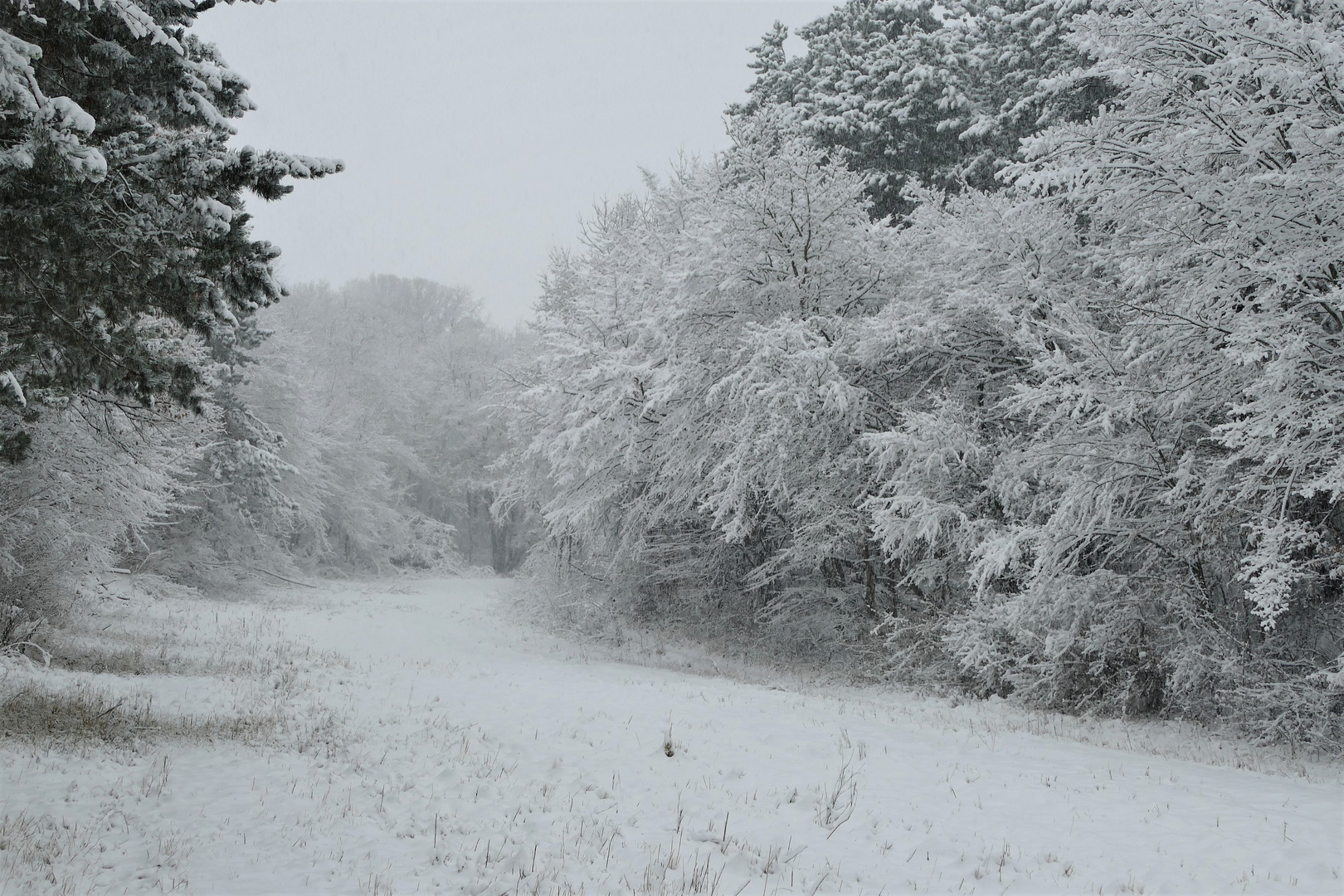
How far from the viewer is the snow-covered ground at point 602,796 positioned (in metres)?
5.20

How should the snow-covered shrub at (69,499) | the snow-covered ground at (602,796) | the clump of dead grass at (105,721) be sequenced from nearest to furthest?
1. the snow-covered ground at (602,796)
2. the clump of dead grass at (105,721)
3. the snow-covered shrub at (69,499)

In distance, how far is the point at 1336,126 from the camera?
302 inches

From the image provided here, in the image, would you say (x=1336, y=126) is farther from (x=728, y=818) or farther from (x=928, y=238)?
(x=728, y=818)

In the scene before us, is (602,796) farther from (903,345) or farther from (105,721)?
(903,345)

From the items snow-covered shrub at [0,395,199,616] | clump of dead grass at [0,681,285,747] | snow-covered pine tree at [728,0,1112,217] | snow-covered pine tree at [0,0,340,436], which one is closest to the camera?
snow-covered pine tree at [0,0,340,436]

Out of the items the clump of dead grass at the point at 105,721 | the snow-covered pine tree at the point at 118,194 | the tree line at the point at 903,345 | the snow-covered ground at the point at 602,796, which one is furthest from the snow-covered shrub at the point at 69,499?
the snow-covered pine tree at the point at 118,194

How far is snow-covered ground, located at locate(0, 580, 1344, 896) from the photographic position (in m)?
5.20

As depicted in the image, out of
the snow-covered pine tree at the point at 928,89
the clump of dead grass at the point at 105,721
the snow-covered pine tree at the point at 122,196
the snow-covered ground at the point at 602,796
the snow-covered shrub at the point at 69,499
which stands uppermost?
the snow-covered pine tree at the point at 928,89

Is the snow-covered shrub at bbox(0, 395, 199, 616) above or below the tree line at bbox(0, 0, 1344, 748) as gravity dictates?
below

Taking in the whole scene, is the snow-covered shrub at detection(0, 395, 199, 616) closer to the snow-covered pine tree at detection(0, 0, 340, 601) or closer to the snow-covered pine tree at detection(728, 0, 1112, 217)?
the snow-covered pine tree at detection(0, 0, 340, 601)

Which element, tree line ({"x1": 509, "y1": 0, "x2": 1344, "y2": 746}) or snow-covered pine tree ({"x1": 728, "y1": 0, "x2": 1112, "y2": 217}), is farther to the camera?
snow-covered pine tree ({"x1": 728, "y1": 0, "x2": 1112, "y2": 217})

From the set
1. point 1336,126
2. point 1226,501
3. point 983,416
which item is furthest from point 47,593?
point 1336,126

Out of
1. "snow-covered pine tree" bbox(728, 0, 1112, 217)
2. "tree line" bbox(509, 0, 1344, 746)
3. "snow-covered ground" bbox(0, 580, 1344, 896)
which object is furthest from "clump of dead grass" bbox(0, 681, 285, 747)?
"snow-covered pine tree" bbox(728, 0, 1112, 217)

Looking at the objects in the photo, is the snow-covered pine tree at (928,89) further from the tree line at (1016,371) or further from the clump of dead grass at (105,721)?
the clump of dead grass at (105,721)
